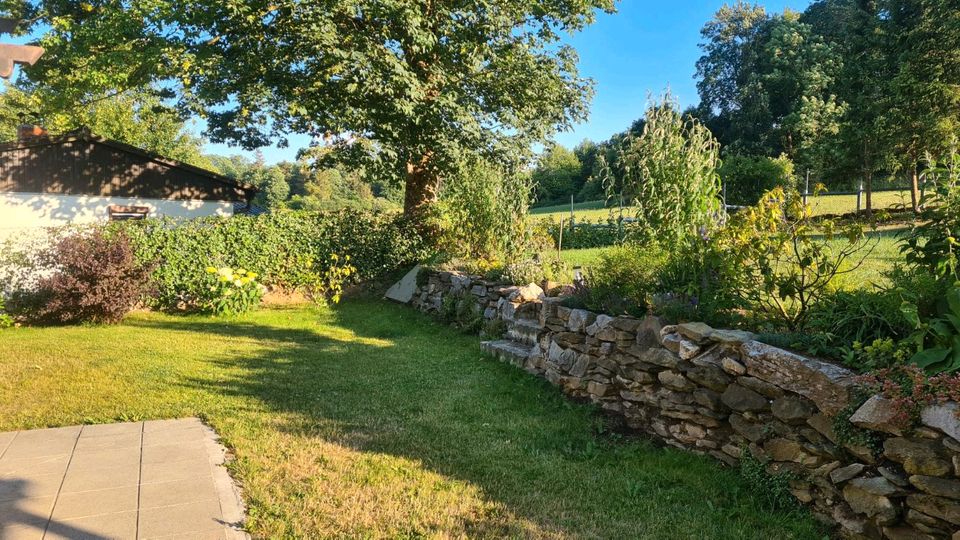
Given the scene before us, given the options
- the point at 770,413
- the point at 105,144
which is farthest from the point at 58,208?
the point at 770,413

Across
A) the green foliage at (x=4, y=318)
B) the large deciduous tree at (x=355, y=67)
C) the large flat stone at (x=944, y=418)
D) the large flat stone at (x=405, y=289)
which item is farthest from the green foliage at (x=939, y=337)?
the green foliage at (x=4, y=318)

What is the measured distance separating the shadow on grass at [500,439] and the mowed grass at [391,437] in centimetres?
1

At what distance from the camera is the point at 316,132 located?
12914 millimetres

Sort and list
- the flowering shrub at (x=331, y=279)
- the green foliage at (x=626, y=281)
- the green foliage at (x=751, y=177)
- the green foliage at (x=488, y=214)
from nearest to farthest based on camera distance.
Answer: the green foliage at (x=626, y=281)
the green foliage at (x=488, y=214)
the flowering shrub at (x=331, y=279)
the green foliage at (x=751, y=177)

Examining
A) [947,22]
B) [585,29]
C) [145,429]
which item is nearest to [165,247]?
[145,429]

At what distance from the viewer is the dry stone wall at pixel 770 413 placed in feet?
7.96

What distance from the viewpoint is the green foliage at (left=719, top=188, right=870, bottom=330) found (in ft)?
12.4

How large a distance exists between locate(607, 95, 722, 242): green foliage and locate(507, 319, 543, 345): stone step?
166 centimetres

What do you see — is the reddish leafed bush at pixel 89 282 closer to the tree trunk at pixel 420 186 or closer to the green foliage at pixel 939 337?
the tree trunk at pixel 420 186

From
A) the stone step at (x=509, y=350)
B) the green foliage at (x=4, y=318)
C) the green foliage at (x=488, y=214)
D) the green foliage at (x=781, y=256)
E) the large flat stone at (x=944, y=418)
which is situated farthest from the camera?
the green foliage at (x=488, y=214)

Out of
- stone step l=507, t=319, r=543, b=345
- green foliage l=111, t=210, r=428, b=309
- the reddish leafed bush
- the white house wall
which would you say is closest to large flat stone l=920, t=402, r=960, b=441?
stone step l=507, t=319, r=543, b=345

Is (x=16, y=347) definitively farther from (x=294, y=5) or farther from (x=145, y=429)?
(x=294, y=5)

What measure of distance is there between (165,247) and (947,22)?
21932 mm

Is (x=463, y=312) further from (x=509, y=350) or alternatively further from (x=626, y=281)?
(x=626, y=281)
